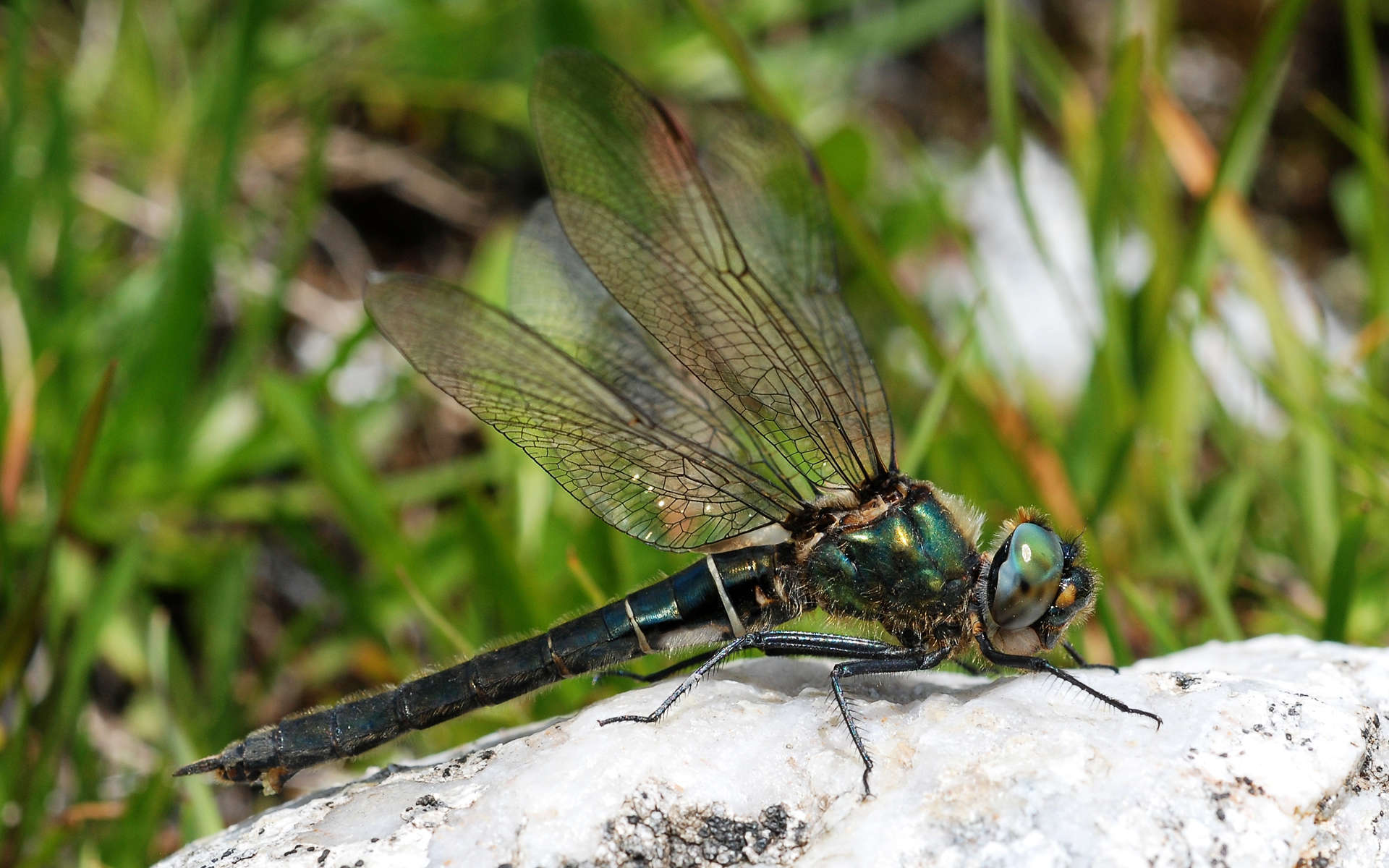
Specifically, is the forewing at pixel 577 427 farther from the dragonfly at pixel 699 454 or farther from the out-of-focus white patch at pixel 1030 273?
the out-of-focus white patch at pixel 1030 273

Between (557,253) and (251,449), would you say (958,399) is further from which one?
(251,449)

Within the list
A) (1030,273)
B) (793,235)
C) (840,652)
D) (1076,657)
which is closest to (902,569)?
(840,652)

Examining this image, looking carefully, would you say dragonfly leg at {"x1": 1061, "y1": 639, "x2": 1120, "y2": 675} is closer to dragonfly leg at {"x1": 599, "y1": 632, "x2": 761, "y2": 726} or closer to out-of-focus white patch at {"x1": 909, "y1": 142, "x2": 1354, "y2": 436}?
dragonfly leg at {"x1": 599, "y1": 632, "x2": 761, "y2": 726}

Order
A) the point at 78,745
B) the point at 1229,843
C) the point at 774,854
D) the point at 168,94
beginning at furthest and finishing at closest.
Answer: the point at 168,94, the point at 78,745, the point at 774,854, the point at 1229,843

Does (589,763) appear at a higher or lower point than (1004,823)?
higher

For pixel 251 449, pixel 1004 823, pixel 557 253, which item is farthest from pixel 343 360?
pixel 1004 823

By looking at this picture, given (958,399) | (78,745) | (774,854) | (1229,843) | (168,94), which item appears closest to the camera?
(1229,843)
